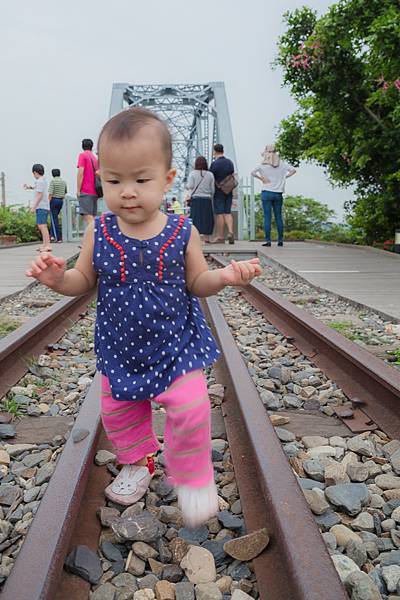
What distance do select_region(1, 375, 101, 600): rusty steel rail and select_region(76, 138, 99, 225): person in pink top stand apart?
24.9ft

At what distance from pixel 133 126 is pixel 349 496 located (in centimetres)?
122

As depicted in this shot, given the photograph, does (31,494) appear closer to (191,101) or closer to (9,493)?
(9,493)

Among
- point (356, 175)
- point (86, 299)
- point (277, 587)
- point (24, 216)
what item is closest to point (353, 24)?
point (356, 175)

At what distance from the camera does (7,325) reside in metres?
4.46

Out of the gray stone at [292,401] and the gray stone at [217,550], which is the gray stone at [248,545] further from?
the gray stone at [292,401]

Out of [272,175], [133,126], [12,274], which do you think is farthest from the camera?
[272,175]

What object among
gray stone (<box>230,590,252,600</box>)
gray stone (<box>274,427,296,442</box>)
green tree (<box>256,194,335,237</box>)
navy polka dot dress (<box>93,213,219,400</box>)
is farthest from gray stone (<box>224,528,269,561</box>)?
green tree (<box>256,194,335,237</box>)

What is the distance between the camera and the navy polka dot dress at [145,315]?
1762mm

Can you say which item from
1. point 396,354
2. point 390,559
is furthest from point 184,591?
point 396,354

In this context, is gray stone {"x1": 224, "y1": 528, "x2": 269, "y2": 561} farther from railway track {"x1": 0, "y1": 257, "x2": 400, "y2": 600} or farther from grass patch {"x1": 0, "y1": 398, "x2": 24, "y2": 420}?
grass patch {"x1": 0, "y1": 398, "x2": 24, "y2": 420}

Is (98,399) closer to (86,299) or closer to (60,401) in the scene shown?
(60,401)

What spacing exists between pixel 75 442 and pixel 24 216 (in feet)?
63.9

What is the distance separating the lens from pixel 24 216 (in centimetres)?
2044

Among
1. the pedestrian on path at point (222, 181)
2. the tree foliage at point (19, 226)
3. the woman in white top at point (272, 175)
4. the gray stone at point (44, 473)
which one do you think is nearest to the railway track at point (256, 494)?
the gray stone at point (44, 473)
